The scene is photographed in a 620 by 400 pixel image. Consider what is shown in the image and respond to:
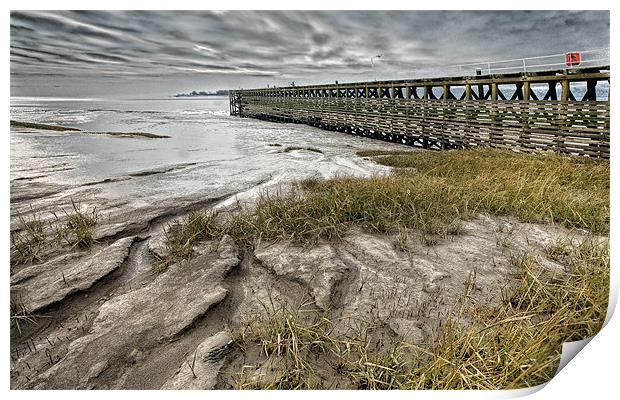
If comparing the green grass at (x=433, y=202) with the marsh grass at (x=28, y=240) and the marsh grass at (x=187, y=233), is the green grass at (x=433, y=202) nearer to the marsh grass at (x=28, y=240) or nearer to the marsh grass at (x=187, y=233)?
the marsh grass at (x=187, y=233)

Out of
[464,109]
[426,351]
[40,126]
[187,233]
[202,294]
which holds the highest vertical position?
A: [464,109]

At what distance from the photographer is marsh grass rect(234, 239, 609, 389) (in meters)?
1.09

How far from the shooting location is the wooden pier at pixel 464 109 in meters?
2.04

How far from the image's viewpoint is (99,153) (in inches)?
75.4

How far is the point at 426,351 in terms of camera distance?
110cm

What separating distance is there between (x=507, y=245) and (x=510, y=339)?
72cm

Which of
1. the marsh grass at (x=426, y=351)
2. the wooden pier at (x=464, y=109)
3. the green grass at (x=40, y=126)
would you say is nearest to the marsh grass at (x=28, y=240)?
the green grass at (x=40, y=126)

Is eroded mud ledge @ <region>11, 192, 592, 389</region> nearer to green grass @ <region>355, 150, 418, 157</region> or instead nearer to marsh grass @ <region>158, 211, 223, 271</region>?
marsh grass @ <region>158, 211, 223, 271</region>

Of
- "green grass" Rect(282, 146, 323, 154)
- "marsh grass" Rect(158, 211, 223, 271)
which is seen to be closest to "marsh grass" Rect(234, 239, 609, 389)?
"marsh grass" Rect(158, 211, 223, 271)

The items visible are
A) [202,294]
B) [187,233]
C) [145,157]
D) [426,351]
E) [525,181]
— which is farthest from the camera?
[525,181]

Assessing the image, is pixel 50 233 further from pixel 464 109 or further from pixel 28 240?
pixel 464 109

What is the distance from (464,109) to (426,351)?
9.09ft

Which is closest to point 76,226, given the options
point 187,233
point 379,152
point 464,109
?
point 187,233

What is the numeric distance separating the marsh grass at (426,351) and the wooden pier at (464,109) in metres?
1.26
